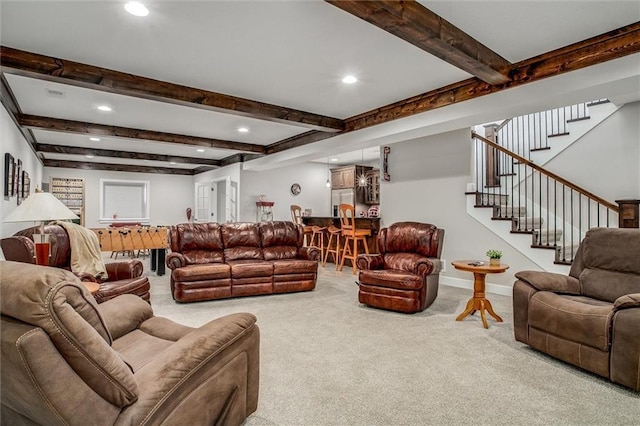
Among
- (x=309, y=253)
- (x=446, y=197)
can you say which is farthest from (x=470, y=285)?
(x=309, y=253)

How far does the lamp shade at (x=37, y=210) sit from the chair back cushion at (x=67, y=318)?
1.83 meters

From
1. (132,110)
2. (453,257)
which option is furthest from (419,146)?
(132,110)

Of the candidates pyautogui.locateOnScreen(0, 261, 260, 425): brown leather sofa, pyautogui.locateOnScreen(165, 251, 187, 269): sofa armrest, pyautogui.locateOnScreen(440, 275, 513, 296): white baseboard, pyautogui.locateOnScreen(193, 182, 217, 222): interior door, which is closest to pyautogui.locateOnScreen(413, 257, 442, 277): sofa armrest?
pyautogui.locateOnScreen(440, 275, 513, 296): white baseboard

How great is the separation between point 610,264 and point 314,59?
315cm

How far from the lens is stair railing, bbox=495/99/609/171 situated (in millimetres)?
5316

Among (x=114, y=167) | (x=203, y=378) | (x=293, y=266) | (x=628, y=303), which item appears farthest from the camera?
(x=114, y=167)

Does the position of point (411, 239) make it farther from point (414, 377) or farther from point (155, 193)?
point (155, 193)

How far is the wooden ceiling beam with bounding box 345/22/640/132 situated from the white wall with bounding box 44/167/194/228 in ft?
27.1

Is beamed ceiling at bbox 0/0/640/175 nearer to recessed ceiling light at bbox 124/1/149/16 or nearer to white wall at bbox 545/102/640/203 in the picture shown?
recessed ceiling light at bbox 124/1/149/16

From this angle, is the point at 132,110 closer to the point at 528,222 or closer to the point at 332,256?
the point at 332,256

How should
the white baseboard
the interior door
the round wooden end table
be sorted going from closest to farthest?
1. the round wooden end table
2. the white baseboard
3. the interior door

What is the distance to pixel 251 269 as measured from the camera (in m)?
4.72

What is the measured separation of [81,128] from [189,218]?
558cm

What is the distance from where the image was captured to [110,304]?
215 centimetres
